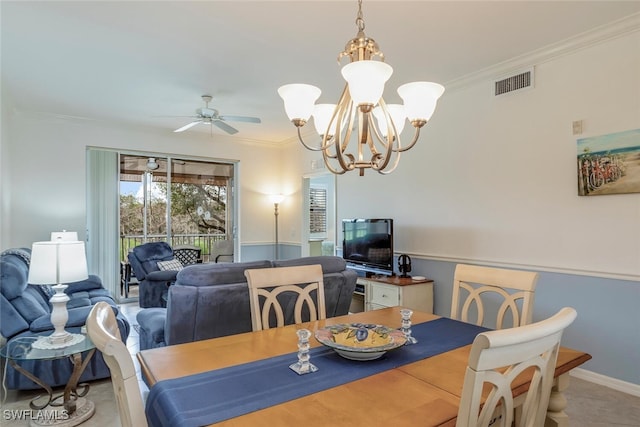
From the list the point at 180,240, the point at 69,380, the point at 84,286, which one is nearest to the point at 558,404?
the point at 69,380

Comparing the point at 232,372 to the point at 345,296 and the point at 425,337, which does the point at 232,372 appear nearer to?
the point at 425,337

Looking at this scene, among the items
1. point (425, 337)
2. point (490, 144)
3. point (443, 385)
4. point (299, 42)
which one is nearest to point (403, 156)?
point (490, 144)

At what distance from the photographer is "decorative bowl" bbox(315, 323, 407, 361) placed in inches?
55.7

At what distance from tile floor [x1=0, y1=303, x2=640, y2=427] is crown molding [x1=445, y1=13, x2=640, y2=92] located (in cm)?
270

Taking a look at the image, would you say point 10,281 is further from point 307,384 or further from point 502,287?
point 502,287

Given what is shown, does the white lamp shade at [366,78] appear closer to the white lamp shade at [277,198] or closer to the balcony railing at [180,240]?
the white lamp shade at [277,198]

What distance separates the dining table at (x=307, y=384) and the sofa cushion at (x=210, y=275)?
3.08 ft

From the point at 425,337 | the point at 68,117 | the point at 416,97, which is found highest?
the point at 68,117

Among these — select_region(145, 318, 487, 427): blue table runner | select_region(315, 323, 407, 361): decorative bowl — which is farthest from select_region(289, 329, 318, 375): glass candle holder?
select_region(315, 323, 407, 361): decorative bowl

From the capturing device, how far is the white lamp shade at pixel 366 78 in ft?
5.24

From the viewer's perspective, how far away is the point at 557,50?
310 cm

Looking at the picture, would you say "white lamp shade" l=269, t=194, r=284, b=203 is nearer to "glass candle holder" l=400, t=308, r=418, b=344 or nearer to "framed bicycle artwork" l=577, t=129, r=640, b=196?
"framed bicycle artwork" l=577, t=129, r=640, b=196

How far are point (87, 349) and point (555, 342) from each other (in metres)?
2.64

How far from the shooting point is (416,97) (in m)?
1.87
